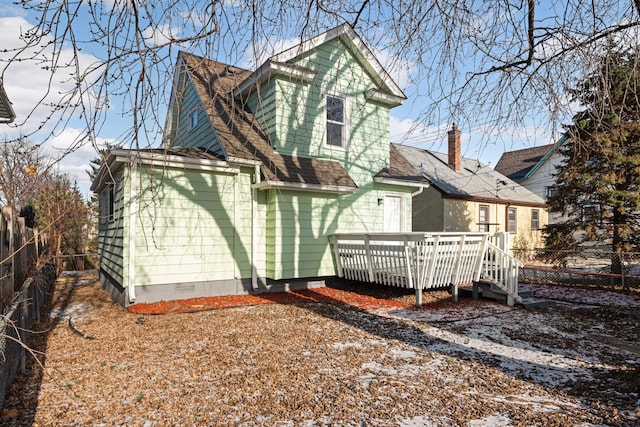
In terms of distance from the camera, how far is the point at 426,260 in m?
8.17

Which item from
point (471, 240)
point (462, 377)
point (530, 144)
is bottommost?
point (462, 377)

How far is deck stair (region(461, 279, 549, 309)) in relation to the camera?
8664 mm

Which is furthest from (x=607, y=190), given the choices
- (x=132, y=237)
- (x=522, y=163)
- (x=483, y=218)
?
(x=522, y=163)

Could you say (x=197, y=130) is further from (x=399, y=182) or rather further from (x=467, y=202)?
(x=467, y=202)

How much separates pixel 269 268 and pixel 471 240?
192 inches

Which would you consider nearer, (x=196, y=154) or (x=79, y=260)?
(x=196, y=154)

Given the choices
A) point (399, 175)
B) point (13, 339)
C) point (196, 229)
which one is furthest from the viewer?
point (399, 175)

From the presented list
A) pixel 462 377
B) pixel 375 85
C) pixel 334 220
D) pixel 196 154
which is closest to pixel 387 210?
pixel 334 220

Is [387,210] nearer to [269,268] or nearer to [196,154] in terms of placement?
[269,268]

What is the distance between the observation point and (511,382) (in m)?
4.18

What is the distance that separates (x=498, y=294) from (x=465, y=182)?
1230cm

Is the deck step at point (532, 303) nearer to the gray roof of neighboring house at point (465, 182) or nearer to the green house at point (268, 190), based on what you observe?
the green house at point (268, 190)

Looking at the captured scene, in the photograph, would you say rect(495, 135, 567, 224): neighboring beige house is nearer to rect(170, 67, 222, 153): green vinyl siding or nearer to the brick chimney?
the brick chimney

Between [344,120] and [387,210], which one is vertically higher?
[344,120]
